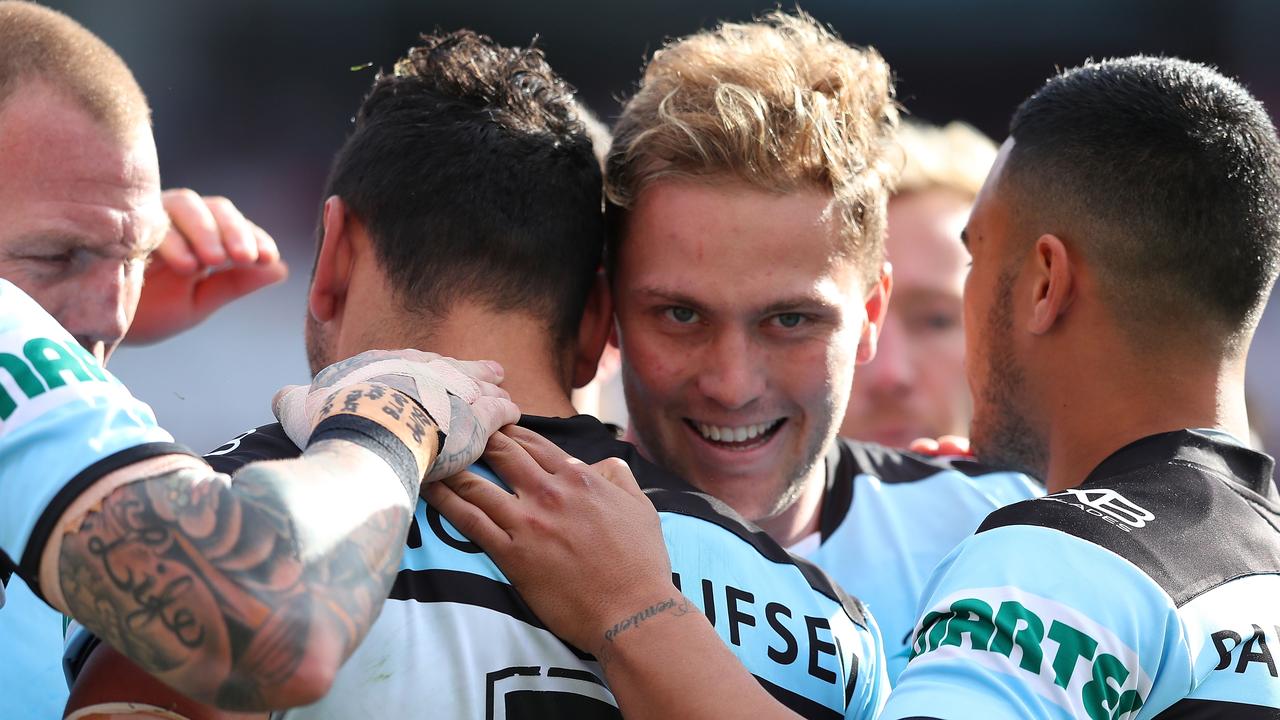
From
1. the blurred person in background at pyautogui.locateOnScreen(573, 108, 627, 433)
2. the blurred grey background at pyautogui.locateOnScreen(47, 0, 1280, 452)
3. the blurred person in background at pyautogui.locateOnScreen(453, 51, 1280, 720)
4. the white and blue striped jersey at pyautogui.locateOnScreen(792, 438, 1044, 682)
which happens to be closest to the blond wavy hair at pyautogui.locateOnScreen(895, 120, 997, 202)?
the blurred person in background at pyautogui.locateOnScreen(573, 108, 627, 433)

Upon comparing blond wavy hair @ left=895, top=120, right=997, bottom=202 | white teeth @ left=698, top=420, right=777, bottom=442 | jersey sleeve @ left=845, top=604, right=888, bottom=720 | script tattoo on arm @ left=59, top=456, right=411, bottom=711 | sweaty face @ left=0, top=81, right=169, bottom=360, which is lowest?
jersey sleeve @ left=845, top=604, right=888, bottom=720

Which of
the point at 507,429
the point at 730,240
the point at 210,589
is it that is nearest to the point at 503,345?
the point at 507,429

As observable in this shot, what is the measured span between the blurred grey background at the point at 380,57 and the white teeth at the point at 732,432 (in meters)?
6.62

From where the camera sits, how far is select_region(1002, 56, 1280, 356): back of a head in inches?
89.0

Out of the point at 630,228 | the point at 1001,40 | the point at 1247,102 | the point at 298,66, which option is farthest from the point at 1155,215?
the point at 298,66

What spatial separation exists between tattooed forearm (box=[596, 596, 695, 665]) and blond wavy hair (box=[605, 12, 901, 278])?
103 centimetres

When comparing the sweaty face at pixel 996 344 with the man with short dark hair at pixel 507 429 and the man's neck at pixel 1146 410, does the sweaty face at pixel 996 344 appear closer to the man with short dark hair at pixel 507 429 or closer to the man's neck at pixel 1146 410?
the man's neck at pixel 1146 410

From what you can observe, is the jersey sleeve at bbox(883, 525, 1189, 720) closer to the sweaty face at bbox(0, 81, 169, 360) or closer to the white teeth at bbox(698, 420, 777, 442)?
the white teeth at bbox(698, 420, 777, 442)

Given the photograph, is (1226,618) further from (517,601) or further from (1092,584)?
(517,601)

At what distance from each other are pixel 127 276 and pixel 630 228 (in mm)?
1135

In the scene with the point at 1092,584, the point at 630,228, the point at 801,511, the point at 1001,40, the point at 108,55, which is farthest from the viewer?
the point at 1001,40

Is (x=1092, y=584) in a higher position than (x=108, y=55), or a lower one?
lower

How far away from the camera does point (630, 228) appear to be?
8.47 ft

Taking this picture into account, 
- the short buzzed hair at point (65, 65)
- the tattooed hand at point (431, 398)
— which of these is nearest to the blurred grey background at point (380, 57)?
the short buzzed hair at point (65, 65)
